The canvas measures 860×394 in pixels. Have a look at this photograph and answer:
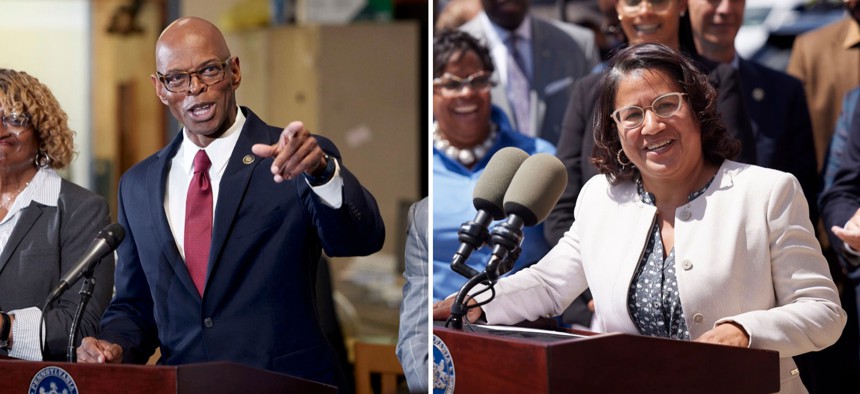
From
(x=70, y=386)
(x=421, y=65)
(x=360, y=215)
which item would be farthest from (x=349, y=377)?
(x=421, y=65)

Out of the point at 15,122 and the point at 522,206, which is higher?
the point at 15,122

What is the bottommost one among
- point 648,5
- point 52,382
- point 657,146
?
point 52,382

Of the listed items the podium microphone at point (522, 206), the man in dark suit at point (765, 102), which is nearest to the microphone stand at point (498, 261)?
the podium microphone at point (522, 206)

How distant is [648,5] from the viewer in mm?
2898

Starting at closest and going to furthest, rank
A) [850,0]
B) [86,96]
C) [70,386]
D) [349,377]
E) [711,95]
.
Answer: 1. [70,386]
2. [711,95]
3. [349,377]
4. [86,96]
5. [850,0]

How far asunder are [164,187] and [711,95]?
131 centimetres

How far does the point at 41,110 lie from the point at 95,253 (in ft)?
1.70

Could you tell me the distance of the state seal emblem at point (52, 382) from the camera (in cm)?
244

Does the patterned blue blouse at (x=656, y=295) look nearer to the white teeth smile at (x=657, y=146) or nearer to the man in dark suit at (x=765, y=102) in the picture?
the white teeth smile at (x=657, y=146)

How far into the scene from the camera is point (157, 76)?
2.64 metres

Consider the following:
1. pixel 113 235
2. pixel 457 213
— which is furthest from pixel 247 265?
pixel 457 213

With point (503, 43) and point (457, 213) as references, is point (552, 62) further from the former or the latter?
point (457, 213)

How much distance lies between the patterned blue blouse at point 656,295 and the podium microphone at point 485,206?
0.33 meters

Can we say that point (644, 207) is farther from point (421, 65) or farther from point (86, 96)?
point (421, 65)
